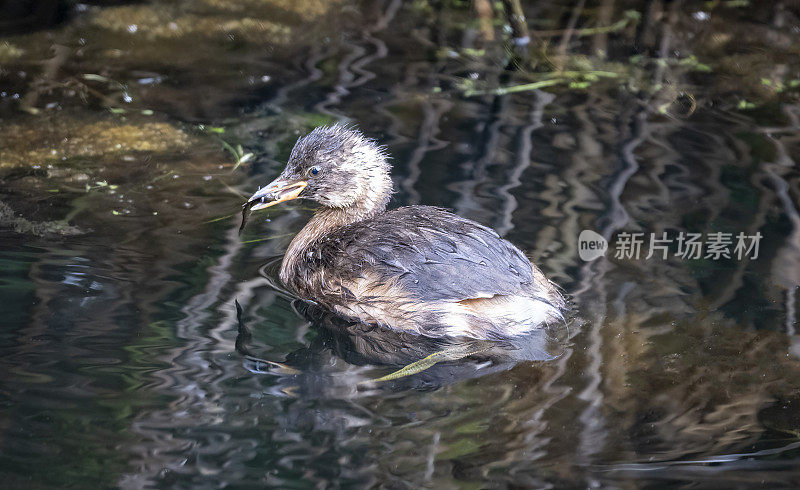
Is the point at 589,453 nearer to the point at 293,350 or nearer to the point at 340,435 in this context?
the point at 340,435

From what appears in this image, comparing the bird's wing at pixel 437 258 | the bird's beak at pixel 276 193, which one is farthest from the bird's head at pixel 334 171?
the bird's wing at pixel 437 258

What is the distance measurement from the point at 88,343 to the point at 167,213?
1462mm

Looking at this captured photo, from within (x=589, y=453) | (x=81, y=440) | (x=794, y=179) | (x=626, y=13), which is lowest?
(x=81, y=440)

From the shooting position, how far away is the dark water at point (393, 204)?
3.72 m

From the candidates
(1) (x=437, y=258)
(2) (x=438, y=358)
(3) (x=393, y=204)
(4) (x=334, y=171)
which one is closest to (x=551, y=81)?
(3) (x=393, y=204)

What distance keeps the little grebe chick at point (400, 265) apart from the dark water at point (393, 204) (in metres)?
0.18

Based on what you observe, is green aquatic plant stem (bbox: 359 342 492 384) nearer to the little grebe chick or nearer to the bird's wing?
the little grebe chick

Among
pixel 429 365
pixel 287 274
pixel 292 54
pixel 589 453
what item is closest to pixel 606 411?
pixel 589 453

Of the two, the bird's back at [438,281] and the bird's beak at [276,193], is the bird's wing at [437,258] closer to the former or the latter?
the bird's back at [438,281]

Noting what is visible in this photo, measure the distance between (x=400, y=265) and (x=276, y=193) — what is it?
3.20ft

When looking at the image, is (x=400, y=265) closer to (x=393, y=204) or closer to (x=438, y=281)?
(x=438, y=281)

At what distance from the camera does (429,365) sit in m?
4.38

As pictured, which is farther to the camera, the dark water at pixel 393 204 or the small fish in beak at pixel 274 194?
the small fish in beak at pixel 274 194

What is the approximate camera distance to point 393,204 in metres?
5.95
